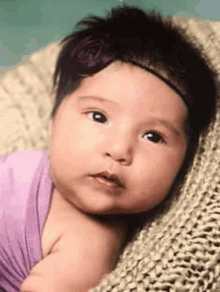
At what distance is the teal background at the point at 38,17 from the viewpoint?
96 cm

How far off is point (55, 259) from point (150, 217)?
0.55ft

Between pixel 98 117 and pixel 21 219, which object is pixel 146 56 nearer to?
pixel 98 117

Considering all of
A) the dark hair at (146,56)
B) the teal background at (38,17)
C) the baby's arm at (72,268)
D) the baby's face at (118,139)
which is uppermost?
the teal background at (38,17)

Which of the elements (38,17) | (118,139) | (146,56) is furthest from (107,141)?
(38,17)

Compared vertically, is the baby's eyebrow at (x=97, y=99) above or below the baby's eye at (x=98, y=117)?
above

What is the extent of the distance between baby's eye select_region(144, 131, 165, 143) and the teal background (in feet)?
1.27

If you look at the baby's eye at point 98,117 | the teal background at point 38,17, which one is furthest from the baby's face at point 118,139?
the teal background at point 38,17

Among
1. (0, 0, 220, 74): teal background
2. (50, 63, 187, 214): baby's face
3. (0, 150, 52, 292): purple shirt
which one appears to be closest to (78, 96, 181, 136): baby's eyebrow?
(50, 63, 187, 214): baby's face

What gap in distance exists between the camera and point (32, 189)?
681 millimetres

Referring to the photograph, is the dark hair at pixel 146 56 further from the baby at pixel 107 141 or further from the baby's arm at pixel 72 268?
the baby's arm at pixel 72 268

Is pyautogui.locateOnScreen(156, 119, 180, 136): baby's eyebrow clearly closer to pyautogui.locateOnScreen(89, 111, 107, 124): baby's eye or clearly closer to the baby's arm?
pyautogui.locateOnScreen(89, 111, 107, 124): baby's eye

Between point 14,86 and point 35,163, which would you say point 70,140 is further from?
point 14,86

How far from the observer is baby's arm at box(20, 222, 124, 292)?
60cm

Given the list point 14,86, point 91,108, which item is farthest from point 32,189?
point 14,86
